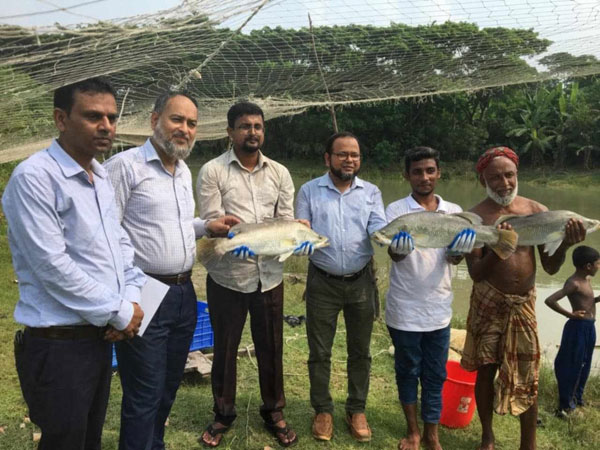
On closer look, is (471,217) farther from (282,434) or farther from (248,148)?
(282,434)

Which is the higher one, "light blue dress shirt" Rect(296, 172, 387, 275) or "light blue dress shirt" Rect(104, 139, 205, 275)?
"light blue dress shirt" Rect(104, 139, 205, 275)

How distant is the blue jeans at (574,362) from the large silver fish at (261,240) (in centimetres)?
231

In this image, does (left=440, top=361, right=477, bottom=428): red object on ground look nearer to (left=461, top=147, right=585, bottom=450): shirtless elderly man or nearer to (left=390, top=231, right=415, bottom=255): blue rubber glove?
(left=461, top=147, right=585, bottom=450): shirtless elderly man

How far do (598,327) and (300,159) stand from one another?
894 inches

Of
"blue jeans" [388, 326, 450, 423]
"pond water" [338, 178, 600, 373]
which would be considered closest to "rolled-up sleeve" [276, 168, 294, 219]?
"blue jeans" [388, 326, 450, 423]

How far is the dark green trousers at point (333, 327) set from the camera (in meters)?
3.07

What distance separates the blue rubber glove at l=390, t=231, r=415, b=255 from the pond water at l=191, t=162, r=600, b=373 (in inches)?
116

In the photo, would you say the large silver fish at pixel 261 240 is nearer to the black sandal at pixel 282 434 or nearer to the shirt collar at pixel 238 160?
the shirt collar at pixel 238 160

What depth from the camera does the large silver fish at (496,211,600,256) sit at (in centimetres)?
268

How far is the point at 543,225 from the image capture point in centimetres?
269

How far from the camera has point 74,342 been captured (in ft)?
6.20

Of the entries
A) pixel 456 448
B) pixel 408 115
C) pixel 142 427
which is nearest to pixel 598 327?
pixel 456 448

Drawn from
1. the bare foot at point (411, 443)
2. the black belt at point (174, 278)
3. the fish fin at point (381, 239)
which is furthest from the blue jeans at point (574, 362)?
the black belt at point (174, 278)

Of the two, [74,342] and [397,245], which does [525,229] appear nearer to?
[397,245]
